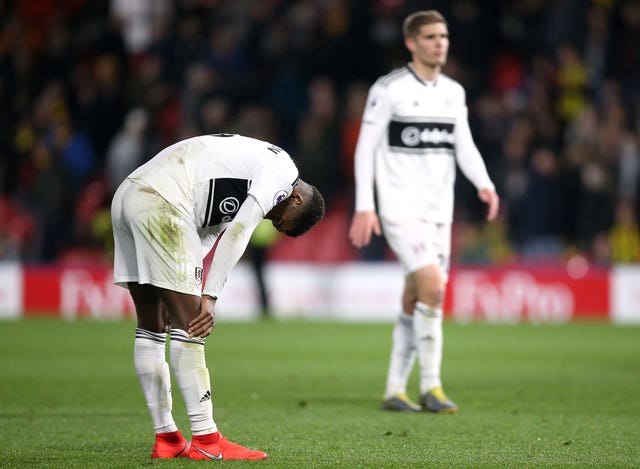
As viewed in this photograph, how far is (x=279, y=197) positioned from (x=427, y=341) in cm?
265

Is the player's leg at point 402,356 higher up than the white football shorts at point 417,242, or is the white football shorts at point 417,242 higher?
the white football shorts at point 417,242

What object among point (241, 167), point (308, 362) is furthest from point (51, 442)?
point (308, 362)

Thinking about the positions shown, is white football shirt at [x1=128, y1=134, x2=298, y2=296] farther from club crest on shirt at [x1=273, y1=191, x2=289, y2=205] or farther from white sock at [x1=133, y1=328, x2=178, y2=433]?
white sock at [x1=133, y1=328, x2=178, y2=433]

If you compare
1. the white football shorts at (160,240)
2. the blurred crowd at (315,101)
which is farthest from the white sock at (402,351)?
the blurred crowd at (315,101)

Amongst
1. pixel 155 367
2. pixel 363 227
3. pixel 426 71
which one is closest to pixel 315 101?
pixel 426 71

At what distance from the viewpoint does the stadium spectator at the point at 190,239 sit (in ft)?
19.7

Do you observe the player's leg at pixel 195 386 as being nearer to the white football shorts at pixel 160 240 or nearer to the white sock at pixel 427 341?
the white football shorts at pixel 160 240

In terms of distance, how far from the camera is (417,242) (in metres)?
8.44

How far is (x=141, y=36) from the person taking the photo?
72.2 ft

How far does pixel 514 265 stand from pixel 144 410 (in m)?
10.5

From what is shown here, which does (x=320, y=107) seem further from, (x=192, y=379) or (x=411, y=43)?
(x=192, y=379)

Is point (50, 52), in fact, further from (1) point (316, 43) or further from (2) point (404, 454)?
(2) point (404, 454)

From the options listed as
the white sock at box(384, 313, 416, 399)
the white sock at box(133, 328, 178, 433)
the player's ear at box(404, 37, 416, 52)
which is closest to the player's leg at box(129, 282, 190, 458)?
the white sock at box(133, 328, 178, 433)

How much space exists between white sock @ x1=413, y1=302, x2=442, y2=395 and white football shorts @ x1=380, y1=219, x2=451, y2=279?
293 millimetres
